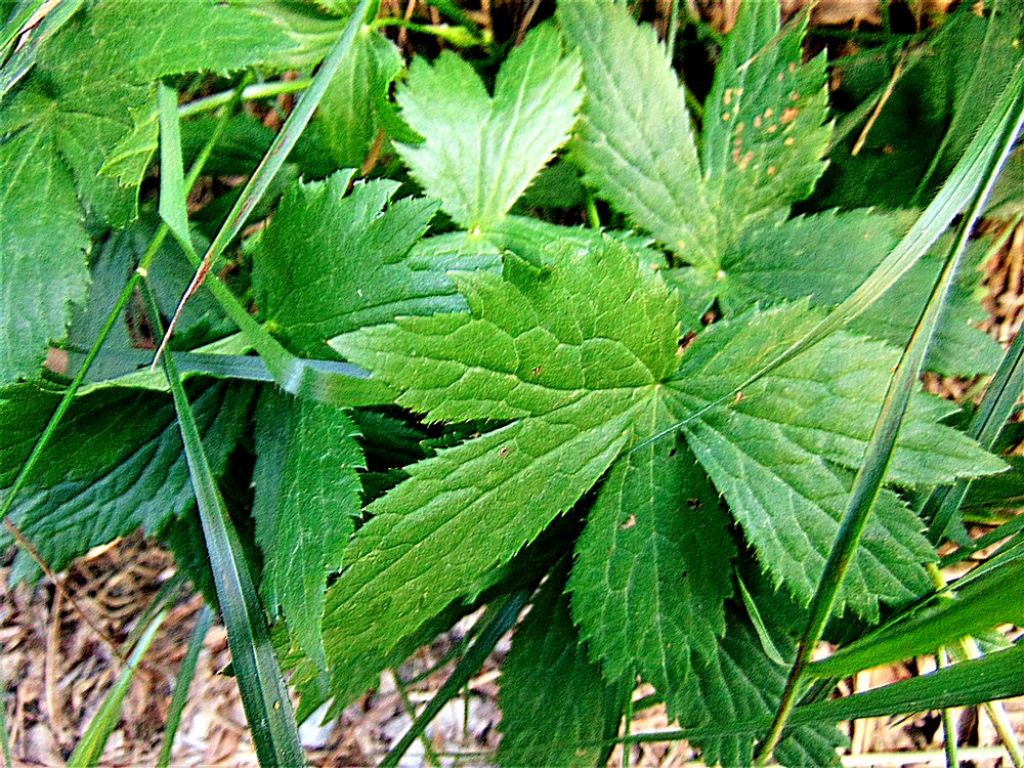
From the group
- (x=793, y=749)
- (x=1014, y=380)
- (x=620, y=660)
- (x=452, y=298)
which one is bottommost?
(x=793, y=749)

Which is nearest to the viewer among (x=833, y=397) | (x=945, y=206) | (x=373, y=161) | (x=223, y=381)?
(x=945, y=206)

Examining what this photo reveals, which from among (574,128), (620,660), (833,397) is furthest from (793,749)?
(574,128)

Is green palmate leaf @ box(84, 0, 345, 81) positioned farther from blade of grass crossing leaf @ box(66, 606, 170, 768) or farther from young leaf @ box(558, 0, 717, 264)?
blade of grass crossing leaf @ box(66, 606, 170, 768)

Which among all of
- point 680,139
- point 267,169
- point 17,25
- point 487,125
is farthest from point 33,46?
point 680,139

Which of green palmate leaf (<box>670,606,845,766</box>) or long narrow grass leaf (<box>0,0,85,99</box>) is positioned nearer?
long narrow grass leaf (<box>0,0,85,99</box>)

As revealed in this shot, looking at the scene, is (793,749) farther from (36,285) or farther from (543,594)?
(36,285)

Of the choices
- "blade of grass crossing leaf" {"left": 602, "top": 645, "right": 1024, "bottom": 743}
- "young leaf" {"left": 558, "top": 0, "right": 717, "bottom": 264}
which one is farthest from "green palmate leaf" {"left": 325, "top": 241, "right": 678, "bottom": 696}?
"blade of grass crossing leaf" {"left": 602, "top": 645, "right": 1024, "bottom": 743}

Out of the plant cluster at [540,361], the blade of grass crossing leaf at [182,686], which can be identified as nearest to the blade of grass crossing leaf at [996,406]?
the plant cluster at [540,361]
